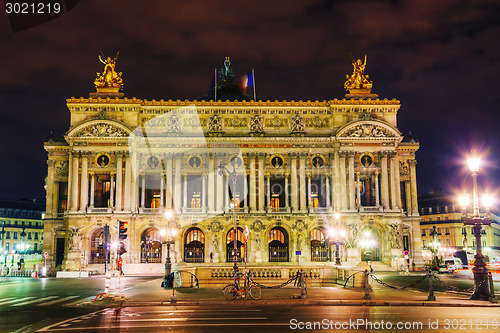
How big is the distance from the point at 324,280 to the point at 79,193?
40.6 meters

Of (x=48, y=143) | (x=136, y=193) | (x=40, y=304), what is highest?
(x=48, y=143)

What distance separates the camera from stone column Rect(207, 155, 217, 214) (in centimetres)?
6569

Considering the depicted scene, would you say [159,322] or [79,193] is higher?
[79,193]

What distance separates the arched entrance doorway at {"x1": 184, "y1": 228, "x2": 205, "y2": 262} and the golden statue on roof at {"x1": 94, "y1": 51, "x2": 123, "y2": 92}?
22.9 metres

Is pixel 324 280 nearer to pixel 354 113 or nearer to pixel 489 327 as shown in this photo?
pixel 489 327

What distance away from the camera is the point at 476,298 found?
27.9m

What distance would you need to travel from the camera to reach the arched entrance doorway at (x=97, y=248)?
64062 millimetres

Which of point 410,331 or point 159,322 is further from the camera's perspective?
point 159,322

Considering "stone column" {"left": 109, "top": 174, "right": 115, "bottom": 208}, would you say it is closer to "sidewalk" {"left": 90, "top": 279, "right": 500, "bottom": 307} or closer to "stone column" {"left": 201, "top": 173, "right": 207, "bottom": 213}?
"stone column" {"left": 201, "top": 173, "right": 207, "bottom": 213}

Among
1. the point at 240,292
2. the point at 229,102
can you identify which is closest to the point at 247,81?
the point at 229,102

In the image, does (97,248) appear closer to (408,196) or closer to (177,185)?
(177,185)

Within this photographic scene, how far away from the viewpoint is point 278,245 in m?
66.5

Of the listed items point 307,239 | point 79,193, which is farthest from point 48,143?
point 307,239

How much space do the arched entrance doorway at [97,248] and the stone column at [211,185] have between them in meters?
14.6
